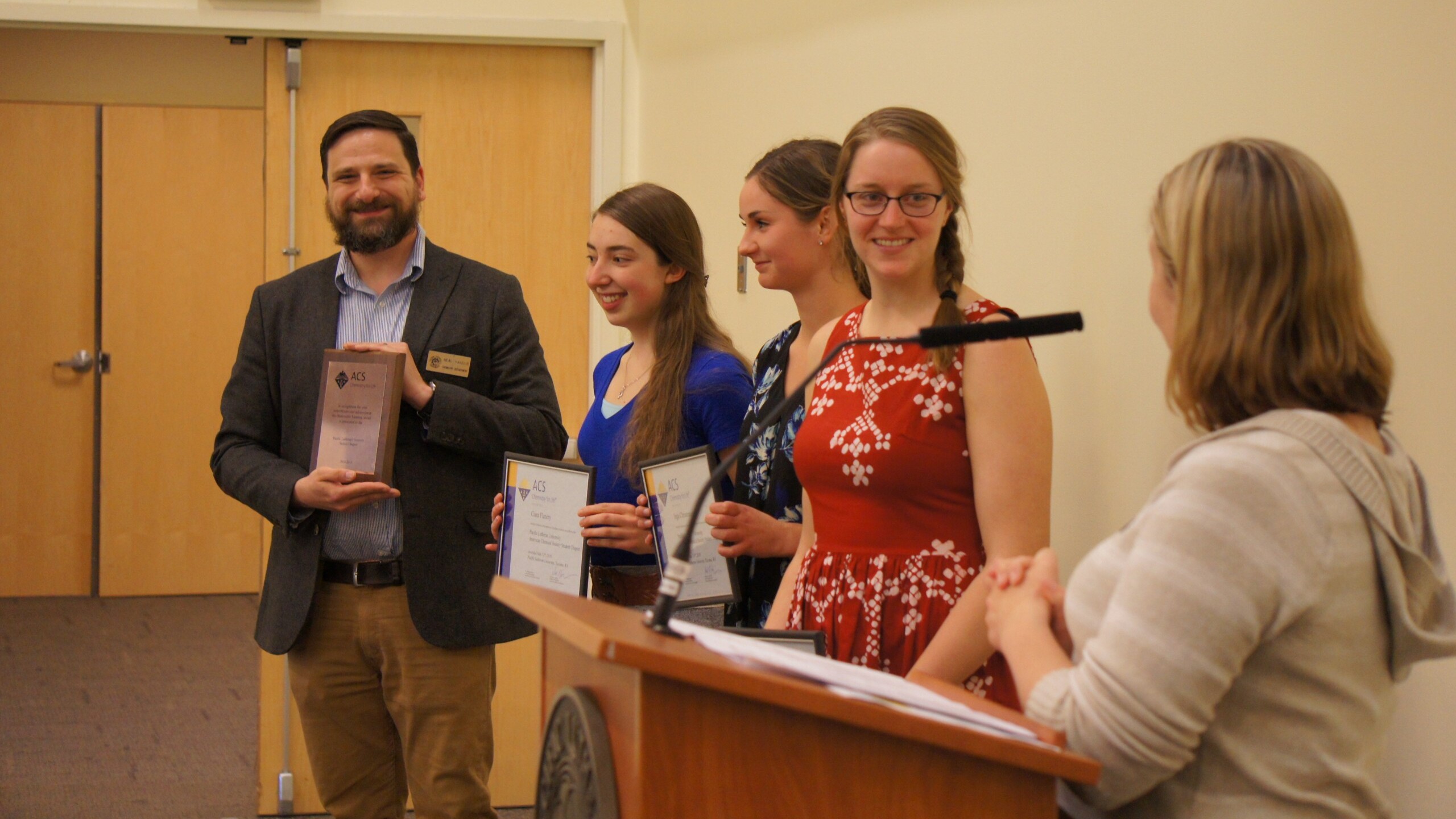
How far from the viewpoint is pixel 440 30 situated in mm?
3750

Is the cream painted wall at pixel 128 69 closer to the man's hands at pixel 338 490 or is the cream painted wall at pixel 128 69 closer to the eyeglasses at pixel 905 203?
the man's hands at pixel 338 490

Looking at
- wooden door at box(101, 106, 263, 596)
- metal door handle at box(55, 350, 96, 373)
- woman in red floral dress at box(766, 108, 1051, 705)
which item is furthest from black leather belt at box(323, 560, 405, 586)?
metal door handle at box(55, 350, 96, 373)

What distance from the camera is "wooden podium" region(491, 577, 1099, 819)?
89cm

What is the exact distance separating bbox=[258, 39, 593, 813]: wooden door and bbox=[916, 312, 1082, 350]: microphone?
2873mm

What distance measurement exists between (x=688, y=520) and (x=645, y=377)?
516 millimetres

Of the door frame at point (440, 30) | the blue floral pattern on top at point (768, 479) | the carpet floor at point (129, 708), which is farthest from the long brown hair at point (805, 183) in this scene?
the carpet floor at point (129, 708)

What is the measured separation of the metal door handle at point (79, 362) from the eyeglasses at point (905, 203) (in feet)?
19.0

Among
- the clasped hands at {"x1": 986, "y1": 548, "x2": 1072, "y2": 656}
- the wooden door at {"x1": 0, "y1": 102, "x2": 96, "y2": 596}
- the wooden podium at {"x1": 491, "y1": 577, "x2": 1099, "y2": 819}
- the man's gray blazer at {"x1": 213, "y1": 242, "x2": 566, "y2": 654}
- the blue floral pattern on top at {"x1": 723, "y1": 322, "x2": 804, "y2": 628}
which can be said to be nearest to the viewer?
the wooden podium at {"x1": 491, "y1": 577, "x2": 1099, "y2": 819}

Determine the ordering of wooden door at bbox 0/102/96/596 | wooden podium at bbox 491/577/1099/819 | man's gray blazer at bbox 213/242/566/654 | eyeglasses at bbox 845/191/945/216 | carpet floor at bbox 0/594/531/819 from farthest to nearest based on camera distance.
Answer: wooden door at bbox 0/102/96/596
carpet floor at bbox 0/594/531/819
man's gray blazer at bbox 213/242/566/654
eyeglasses at bbox 845/191/945/216
wooden podium at bbox 491/577/1099/819

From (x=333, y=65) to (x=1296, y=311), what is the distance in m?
3.39

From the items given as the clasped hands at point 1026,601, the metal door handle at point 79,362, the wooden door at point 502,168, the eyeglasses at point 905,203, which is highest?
the wooden door at point 502,168

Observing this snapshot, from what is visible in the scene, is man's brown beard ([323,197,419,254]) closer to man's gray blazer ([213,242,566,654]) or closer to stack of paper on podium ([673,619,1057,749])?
man's gray blazer ([213,242,566,654])

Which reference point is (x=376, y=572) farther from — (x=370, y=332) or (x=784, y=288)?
(x=784, y=288)

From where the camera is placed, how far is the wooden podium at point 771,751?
89 cm
